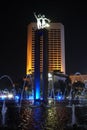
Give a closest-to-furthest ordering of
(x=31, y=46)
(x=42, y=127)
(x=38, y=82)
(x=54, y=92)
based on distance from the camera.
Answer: (x=42, y=127)
(x=38, y=82)
(x=54, y=92)
(x=31, y=46)

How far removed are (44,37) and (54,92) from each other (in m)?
54.9

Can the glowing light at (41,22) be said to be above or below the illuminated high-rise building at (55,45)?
below

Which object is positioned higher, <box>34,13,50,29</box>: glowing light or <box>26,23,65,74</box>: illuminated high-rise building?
<box>26,23,65,74</box>: illuminated high-rise building

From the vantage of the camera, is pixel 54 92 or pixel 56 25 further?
pixel 56 25

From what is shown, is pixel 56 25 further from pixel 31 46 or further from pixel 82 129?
pixel 82 129

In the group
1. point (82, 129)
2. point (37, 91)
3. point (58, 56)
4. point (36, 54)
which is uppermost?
point (58, 56)

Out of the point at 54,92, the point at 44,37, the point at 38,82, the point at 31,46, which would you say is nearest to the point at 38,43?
the point at 44,37

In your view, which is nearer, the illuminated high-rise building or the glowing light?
the glowing light

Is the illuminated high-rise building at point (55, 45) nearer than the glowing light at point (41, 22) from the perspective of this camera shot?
No

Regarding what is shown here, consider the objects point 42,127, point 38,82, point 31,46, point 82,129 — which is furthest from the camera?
point 31,46

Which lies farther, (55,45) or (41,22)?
(55,45)

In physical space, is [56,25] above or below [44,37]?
above

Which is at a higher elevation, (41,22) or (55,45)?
(55,45)

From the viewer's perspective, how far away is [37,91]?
6031cm
